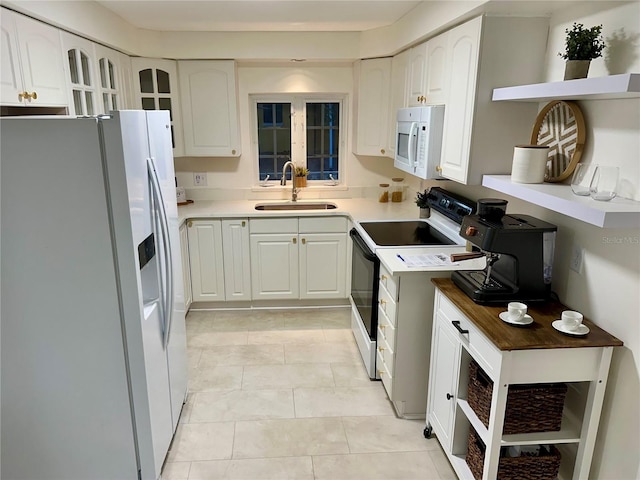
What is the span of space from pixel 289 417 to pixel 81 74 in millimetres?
2413

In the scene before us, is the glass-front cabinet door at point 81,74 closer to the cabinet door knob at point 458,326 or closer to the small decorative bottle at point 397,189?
the cabinet door knob at point 458,326

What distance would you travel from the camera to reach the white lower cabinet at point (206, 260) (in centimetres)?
376

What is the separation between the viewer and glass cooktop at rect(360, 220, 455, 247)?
287 cm

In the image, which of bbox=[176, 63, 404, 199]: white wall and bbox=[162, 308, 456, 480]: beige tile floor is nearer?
bbox=[162, 308, 456, 480]: beige tile floor

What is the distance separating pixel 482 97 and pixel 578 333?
121 centimetres

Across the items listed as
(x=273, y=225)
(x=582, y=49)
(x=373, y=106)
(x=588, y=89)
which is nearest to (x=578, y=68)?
(x=582, y=49)

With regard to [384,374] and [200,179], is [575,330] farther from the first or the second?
[200,179]

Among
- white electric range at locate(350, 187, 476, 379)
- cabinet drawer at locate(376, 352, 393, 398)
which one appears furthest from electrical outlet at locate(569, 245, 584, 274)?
cabinet drawer at locate(376, 352, 393, 398)

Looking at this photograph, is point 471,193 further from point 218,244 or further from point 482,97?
point 218,244

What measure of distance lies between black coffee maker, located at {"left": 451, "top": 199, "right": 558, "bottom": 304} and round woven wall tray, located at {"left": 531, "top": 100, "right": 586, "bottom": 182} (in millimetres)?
248

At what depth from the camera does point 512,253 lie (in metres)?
1.89

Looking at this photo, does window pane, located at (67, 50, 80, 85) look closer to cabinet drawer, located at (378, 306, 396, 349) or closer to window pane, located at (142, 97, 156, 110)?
window pane, located at (142, 97, 156, 110)

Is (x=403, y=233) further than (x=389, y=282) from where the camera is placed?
Yes

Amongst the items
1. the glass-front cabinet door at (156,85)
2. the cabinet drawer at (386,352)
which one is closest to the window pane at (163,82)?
→ the glass-front cabinet door at (156,85)
